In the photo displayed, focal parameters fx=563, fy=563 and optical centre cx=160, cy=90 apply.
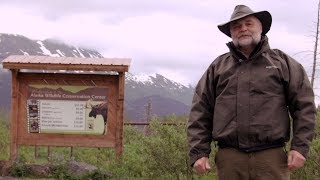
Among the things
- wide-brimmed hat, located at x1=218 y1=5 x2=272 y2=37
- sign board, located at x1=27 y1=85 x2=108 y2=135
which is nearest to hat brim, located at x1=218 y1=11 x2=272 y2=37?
wide-brimmed hat, located at x1=218 y1=5 x2=272 y2=37

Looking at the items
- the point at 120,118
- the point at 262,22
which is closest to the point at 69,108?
the point at 120,118

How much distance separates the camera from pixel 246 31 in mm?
4062

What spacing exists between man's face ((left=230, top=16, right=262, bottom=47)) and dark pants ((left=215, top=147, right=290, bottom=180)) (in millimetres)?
769

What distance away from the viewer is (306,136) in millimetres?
3857

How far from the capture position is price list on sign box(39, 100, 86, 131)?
31.5ft

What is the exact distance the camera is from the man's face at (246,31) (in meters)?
4.02

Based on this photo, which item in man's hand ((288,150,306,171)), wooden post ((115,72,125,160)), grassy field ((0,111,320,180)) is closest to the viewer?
man's hand ((288,150,306,171))

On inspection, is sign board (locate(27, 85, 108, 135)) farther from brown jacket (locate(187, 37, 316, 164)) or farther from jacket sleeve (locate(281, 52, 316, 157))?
jacket sleeve (locate(281, 52, 316, 157))

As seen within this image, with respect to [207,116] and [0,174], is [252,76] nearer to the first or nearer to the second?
[207,116]

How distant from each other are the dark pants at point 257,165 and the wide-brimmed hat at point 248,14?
932 millimetres

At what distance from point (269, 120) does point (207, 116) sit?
507 millimetres

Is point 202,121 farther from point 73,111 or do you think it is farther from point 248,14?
point 73,111

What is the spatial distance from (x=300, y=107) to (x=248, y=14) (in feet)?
2.50

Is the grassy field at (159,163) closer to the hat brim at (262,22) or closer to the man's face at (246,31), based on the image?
the hat brim at (262,22)
